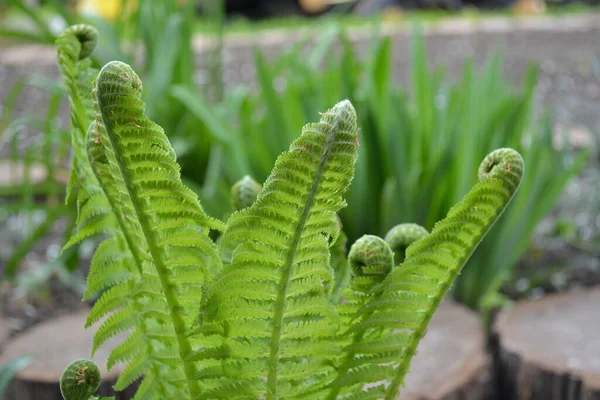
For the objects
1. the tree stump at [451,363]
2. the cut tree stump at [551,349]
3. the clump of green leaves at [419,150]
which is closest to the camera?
the tree stump at [451,363]

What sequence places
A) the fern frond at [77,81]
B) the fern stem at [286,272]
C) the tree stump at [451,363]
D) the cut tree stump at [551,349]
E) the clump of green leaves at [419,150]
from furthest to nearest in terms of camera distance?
the clump of green leaves at [419,150], the cut tree stump at [551,349], the tree stump at [451,363], the fern frond at [77,81], the fern stem at [286,272]

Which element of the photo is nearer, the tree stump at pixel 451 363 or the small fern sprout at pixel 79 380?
the small fern sprout at pixel 79 380

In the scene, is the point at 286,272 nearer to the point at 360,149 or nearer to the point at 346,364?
the point at 346,364

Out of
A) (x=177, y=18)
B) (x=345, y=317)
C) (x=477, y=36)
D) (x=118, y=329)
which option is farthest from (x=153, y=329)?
(x=477, y=36)

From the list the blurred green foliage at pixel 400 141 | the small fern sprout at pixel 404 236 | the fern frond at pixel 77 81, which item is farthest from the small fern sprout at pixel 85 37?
the blurred green foliage at pixel 400 141

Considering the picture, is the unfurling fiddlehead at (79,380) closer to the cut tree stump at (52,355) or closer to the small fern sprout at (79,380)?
the small fern sprout at (79,380)
